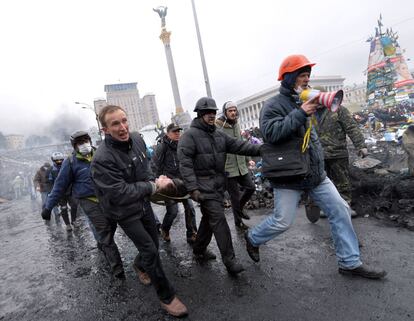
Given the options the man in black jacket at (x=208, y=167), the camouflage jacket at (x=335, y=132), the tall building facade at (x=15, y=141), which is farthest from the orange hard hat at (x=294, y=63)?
the tall building facade at (x=15, y=141)

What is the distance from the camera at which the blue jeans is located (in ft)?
9.10

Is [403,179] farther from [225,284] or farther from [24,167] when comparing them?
[24,167]

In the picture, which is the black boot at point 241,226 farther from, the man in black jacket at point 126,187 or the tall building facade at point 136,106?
the tall building facade at point 136,106

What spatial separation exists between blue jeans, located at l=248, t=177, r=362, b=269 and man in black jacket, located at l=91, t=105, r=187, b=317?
3.65ft

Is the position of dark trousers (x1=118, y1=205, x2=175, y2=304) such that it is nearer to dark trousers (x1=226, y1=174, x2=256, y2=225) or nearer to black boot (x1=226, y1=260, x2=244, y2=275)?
black boot (x1=226, y1=260, x2=244, y2=275)

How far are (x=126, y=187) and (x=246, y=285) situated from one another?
1547 mm

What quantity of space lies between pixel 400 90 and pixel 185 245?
937 inches

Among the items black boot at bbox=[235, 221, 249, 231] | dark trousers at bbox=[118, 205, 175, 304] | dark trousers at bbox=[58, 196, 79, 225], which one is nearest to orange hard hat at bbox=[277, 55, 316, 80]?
dark trousers at bbox=[118, 205, 175, 304]

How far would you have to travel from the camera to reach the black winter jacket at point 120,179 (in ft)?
8.02

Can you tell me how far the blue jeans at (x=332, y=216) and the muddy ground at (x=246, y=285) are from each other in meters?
0.23

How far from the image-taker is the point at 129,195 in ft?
8.04

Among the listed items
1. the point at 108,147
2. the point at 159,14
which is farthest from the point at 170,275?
the point at 159,14

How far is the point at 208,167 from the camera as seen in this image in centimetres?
322

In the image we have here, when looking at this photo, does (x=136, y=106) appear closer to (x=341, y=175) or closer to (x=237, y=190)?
(x=237, y=190)
